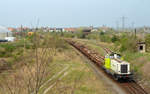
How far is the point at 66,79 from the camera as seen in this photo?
54.7ft

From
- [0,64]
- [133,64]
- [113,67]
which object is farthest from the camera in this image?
[0,64]

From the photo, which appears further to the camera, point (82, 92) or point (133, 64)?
point (133, 64)

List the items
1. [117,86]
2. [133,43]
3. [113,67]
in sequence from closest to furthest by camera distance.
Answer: [117,86] → [113,67] → [133,43]

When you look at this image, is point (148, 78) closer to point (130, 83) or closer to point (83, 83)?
point (130, 83)

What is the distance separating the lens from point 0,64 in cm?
2334

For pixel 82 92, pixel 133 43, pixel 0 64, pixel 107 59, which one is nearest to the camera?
pixel 82 92

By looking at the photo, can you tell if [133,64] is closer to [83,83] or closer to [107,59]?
[107,59]

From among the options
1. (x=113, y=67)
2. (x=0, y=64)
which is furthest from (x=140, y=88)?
(x=0, y=64)

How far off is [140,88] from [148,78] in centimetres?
203

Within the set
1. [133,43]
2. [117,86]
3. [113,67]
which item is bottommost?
[117,86]

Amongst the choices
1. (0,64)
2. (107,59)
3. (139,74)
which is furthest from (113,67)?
(0,64)

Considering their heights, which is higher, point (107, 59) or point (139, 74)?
point (107, 59)

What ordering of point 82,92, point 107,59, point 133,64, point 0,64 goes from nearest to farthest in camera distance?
1. point 82,92
2. point 107,59
3. point 133,64
4. point 0,64

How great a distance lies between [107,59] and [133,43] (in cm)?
1099
